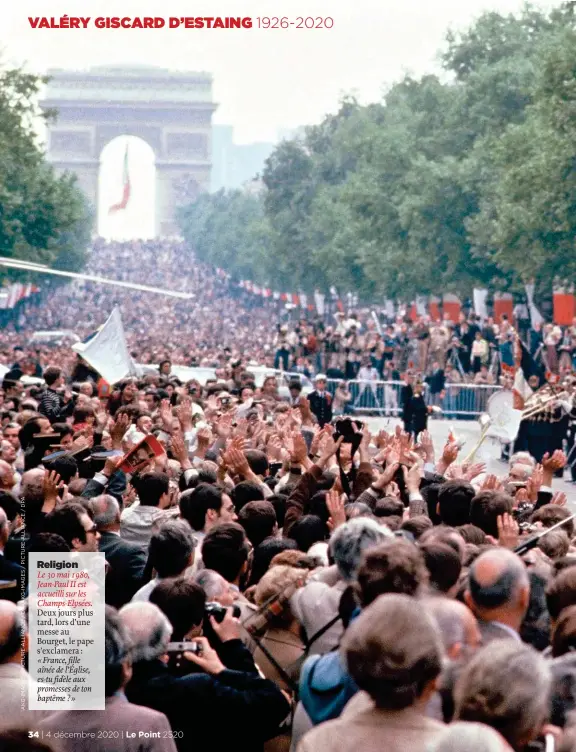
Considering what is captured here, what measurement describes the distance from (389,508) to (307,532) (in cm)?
94

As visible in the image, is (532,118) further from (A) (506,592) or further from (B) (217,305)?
(B) (217,305)

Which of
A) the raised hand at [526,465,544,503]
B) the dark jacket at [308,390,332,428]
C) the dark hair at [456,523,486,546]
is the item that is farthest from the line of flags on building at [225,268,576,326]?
the dark hair at [456,523,486,546]

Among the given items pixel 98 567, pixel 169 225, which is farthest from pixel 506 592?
pixel 169 225

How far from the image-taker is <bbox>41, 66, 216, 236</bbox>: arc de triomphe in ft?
487

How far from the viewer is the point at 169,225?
16912cm

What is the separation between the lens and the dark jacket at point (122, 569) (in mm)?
7629

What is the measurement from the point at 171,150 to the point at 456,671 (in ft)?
515

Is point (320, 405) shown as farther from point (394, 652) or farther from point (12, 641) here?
point (394, 652)

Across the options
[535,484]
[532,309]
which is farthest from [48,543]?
[532,309]

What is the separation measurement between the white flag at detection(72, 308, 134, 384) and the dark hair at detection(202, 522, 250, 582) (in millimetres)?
13208

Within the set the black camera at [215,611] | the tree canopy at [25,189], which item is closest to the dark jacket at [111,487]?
the black camera at [215,611]

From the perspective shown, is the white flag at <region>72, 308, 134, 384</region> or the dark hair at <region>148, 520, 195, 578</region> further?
the white flag at <region>72, 308, 134, 384</region>

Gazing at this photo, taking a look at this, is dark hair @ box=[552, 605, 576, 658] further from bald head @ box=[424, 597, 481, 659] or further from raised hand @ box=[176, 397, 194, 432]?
raised hand @ box=[176, 397, 194, 432]

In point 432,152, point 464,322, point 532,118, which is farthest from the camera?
point 432,152
